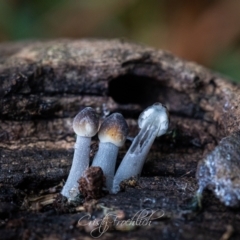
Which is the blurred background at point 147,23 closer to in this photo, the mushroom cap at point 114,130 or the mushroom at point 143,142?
the mushroom at point 143,142

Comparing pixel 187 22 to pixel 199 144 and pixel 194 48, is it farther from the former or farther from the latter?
pixel 199 144

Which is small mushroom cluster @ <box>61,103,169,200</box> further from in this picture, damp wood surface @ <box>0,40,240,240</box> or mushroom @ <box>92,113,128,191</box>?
damp wood surface @ <box>0,40,240,240</box>

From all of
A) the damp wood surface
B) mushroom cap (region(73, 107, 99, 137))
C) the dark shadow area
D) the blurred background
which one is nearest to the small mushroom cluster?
mushroom cap (region(73, 107, 99, 137))

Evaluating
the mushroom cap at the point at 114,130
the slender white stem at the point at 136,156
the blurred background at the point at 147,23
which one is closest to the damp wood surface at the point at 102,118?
the slender white stem at the point at 136,156

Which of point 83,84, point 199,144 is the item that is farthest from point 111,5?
point 199,144

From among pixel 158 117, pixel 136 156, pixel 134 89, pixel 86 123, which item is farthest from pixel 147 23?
pixel 86 123

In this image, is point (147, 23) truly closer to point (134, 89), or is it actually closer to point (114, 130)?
point (134, 89)
